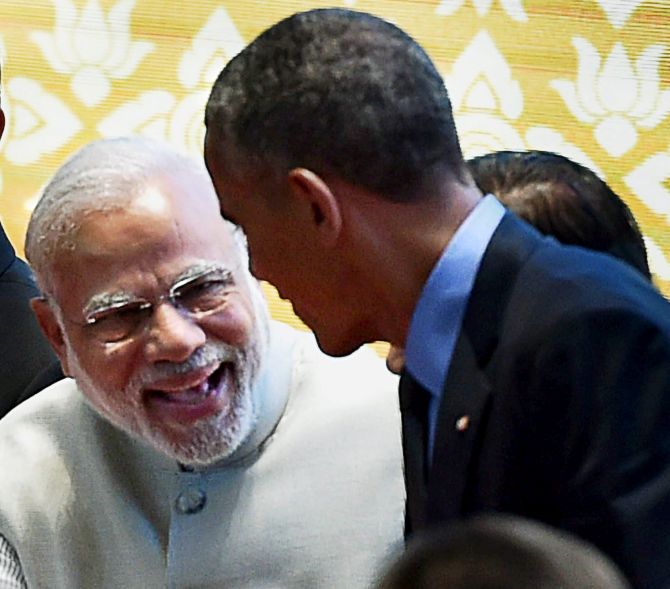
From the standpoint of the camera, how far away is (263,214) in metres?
0.90

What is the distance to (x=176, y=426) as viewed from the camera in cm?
131

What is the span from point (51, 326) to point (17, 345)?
17 cm

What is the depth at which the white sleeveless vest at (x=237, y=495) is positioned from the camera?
1.31 m

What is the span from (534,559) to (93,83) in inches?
69.6

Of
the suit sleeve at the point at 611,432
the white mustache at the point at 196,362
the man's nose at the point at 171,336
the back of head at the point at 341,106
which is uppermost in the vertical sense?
the back of head at the point at 341,106

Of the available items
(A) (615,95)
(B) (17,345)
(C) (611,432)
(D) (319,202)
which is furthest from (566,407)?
(A) (615,95)

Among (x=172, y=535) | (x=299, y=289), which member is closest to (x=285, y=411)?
(x=172, y=535)

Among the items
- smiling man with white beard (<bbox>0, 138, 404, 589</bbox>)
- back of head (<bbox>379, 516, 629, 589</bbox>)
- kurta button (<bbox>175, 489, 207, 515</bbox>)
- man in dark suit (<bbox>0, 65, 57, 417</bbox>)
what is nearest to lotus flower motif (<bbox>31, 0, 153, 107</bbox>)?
man in dark suit (<bbox>0, 65, 57, 417</bbox>)

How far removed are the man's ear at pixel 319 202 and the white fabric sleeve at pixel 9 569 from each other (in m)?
0.69

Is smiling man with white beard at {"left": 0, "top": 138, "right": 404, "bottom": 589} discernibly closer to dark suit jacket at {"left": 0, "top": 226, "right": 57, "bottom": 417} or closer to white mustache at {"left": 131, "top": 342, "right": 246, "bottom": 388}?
white mustache at {"left": 131, "top": 342, "right": 246, "bottom": 388}

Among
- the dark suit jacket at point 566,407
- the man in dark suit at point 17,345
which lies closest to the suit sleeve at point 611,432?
the dark suit jacket at point 566,407

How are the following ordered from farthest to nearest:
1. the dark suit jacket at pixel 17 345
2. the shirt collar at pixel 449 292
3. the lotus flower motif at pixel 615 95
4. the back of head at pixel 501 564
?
the lotus flower motif at pixel 615 95
the dark suit jacket at pixel 17 345
the shirt collar at pixel 449 292
the back of head at pixel 501 564

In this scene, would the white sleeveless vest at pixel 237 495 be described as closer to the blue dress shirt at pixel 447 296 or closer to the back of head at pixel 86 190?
the back of head at pixel 86 190

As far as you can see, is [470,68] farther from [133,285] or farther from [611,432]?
[611,432]
